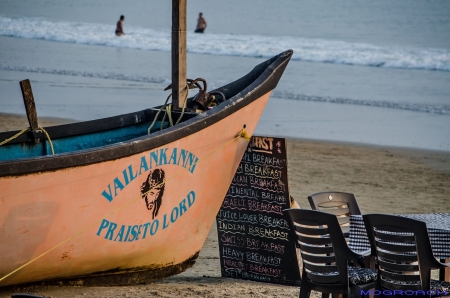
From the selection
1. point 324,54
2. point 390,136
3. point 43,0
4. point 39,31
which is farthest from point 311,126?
point 43,0

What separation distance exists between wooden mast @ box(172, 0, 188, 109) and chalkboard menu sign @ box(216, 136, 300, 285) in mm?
808

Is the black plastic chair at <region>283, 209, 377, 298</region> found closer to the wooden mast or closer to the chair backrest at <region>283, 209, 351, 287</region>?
the chair backrest at <region>283, 209, 351, 287</region>

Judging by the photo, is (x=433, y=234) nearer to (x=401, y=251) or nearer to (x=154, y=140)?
(x=401, y=251)

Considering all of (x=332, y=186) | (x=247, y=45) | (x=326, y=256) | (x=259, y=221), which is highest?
(x=247, y=45)

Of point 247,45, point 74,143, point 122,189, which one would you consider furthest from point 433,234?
point 247,45

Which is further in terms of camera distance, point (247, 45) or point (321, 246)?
point (247, 45)

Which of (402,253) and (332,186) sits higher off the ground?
(402,253)

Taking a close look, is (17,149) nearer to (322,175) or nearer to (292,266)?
(292,266)

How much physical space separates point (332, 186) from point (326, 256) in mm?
5189

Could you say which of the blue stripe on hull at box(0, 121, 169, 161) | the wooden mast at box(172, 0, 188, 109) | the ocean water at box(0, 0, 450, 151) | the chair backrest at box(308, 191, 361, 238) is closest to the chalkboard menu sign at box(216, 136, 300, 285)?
the chair backrest at box(308, 191, 361, 238)

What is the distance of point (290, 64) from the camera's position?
25.5 m

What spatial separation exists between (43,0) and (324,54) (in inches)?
1654

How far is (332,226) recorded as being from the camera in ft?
14.6

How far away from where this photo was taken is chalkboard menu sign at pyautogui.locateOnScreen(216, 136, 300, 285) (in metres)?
5.96
